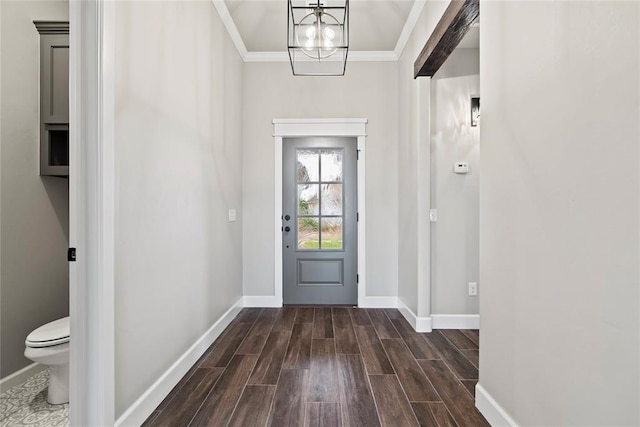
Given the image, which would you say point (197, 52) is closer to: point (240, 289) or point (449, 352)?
point (240, 289)

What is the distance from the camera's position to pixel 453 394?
1956 millimetres

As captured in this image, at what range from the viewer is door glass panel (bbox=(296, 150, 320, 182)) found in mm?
3879

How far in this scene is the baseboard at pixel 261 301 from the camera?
383 centimetres

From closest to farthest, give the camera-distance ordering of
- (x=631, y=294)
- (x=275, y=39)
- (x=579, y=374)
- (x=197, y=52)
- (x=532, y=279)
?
1. (x=631, y=294)
2. (x=579, y=374)
3. (x=532, y=279)
4. (x=197, y=52)
5. (x=275, y=39)

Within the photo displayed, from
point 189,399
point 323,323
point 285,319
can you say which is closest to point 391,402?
point 189,399

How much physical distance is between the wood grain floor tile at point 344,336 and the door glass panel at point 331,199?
4.03 ft

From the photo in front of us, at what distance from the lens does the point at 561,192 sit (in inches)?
47.3

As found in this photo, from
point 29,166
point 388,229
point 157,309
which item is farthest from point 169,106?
point 388,229

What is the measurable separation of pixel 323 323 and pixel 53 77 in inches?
118

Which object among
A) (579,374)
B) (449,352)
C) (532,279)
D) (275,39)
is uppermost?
(275,39)

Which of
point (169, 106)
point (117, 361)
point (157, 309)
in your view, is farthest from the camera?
point (169, 106)

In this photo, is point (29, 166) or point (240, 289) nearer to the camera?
point (29, 166)

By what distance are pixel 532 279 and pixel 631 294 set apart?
434 mm

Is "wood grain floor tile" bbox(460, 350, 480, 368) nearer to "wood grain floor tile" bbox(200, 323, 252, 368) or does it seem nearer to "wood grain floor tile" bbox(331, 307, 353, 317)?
"wood grain floor tile" bbox(331, 307, 353, 317)
